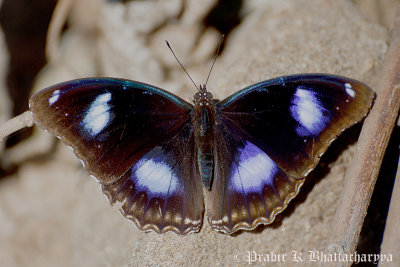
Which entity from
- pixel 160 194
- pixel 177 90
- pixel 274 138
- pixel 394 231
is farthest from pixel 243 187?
pixel 177 90

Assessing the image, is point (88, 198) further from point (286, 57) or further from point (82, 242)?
point (286, 57)

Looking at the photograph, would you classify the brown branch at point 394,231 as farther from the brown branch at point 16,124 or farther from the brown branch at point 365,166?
the brown branch at point 16,124

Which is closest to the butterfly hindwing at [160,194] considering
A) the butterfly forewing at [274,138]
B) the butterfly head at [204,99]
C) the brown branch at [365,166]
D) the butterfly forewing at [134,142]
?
the butterfly forewing at [134,142]

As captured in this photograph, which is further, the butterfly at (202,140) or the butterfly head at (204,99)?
the butterfly head at (204,99)

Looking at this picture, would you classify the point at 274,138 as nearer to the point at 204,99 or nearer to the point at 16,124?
the point at 204,99

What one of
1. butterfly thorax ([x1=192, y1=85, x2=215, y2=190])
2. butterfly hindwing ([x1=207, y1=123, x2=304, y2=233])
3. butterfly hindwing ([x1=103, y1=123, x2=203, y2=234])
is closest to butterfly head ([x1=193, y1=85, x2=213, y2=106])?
butterfly thorax ([x1=192, y1=85, x2=215, y2=190])

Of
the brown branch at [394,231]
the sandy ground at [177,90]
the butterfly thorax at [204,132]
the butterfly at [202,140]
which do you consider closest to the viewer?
the brown branch at [394,231]

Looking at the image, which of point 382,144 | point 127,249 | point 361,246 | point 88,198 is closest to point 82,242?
point 88,198
